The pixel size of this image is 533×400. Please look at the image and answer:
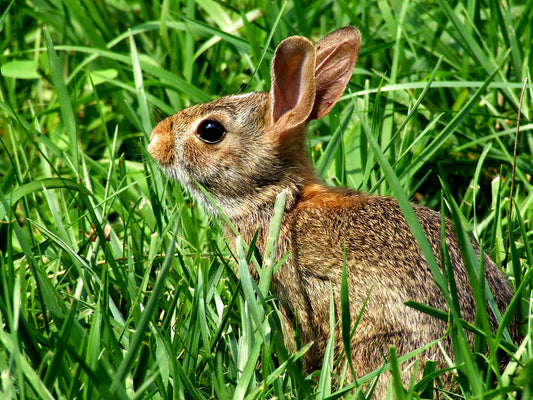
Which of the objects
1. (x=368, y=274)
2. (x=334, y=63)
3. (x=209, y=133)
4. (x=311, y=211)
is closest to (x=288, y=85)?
(x=334, y=63)

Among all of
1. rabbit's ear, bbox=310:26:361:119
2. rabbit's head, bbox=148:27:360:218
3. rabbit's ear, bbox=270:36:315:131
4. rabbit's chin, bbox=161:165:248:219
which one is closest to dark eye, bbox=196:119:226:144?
rabbit's head, bbox=148:27:360:218

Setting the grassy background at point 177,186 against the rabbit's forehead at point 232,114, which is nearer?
the grassy background at point 177,186

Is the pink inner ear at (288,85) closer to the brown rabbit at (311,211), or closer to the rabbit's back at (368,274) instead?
the brown rabbit at (311,211)

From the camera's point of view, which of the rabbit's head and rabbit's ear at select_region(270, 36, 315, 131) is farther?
the rabbit's head

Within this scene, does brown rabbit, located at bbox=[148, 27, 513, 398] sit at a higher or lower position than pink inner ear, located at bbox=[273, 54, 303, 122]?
lower

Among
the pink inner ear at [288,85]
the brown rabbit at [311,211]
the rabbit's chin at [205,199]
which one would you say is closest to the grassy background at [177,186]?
the rabbit's chin at [205,199]

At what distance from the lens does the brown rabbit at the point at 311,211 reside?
3.36 m

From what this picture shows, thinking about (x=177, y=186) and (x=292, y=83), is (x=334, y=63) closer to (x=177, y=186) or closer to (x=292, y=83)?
(x=292, y=83)

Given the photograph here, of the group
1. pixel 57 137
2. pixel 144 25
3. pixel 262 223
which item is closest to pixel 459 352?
pixel 262 223

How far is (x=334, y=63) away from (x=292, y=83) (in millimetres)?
263

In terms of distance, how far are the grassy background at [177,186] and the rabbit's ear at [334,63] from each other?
0.57 feet

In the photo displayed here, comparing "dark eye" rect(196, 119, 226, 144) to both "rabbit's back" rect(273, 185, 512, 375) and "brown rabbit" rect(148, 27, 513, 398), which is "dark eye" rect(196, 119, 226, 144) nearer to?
"brown rabbit" rect(148, 27, 513, 398)

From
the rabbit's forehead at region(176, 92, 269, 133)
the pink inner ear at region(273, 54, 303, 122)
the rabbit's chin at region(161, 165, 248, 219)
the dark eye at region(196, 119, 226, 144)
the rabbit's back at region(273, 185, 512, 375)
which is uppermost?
the pink inner ear at region(273, 54, 303, 122)

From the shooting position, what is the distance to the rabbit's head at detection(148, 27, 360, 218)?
410cm
